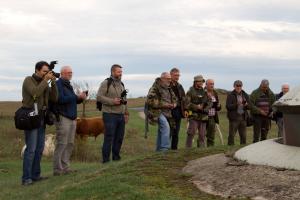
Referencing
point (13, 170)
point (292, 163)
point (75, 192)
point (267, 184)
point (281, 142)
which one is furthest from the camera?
point (13, 170)

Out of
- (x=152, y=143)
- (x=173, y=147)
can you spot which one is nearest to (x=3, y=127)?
(x=152, y=143)

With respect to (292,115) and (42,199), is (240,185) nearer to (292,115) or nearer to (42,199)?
(292,115)

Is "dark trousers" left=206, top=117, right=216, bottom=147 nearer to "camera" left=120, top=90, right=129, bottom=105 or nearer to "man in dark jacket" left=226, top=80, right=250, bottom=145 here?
"man in dark jacket" left=226, top=80, right=250, bottom=145

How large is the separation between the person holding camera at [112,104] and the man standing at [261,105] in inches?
156

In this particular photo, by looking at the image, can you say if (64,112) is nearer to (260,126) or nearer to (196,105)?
(196,105)

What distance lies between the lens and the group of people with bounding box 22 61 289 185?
9.73 metres

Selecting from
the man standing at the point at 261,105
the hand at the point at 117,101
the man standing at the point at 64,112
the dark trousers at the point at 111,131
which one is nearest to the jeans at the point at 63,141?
the man standing at the point at 64,112

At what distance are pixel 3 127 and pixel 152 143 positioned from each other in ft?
24.2

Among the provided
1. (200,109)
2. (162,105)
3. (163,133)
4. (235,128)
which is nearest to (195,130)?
(200,109)

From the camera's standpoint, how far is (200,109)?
12.6 meters

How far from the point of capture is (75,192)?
792 centimetres

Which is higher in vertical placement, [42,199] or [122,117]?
[122,117]

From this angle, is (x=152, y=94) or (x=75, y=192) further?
(x=152, y=94)

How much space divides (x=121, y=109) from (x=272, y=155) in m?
4.12
